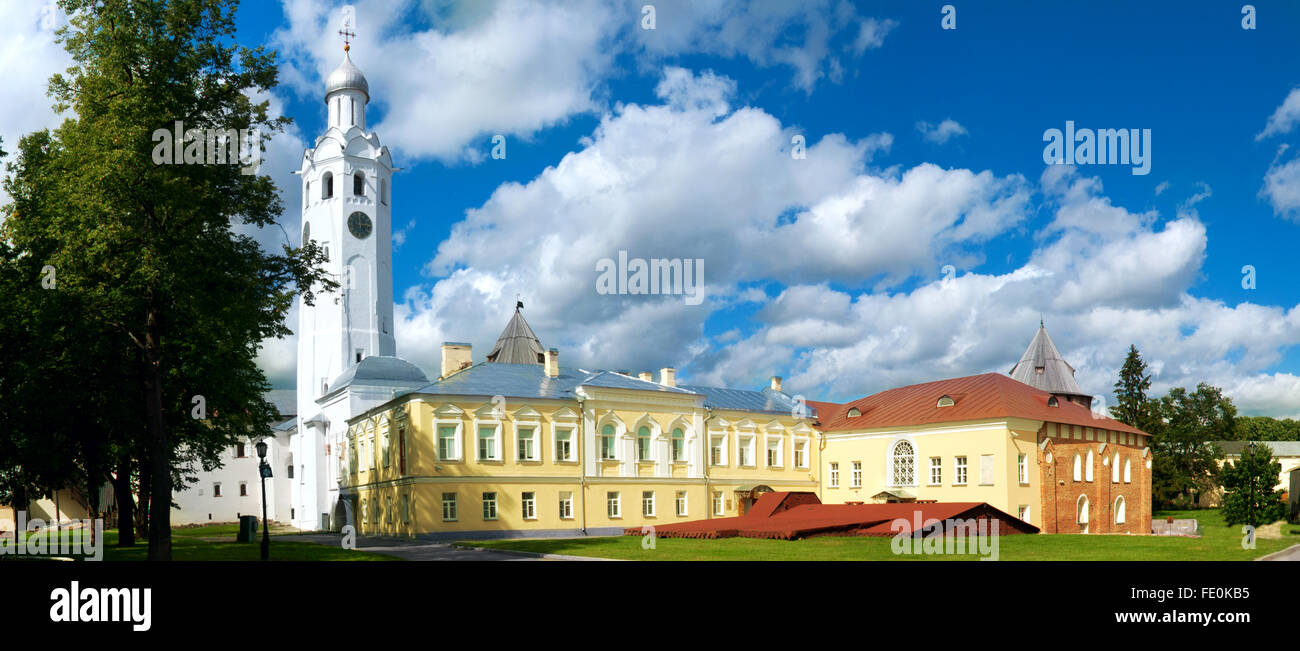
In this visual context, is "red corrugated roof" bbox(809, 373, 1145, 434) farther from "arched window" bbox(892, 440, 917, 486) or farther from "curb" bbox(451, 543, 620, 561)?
"curb" bbox(451, 543, 620, 561)

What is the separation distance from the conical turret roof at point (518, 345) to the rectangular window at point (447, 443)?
21.5 m

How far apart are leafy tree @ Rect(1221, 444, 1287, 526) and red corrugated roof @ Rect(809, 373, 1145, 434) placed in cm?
1275

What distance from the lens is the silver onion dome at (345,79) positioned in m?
73.9

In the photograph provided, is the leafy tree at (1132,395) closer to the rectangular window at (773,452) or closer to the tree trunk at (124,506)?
the rectangular window at (773,452)

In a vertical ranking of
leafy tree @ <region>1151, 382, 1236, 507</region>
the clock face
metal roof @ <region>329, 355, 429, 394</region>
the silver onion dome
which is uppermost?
the silver onion dome

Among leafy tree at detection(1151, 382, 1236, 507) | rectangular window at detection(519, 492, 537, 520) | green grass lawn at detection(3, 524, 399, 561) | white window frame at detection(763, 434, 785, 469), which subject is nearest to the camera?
green grass lawn at detection(3, 524, 399, 561)

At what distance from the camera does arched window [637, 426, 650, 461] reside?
48062 millimetres

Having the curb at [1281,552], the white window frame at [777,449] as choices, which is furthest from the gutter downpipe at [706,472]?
the curb at [1281,552]

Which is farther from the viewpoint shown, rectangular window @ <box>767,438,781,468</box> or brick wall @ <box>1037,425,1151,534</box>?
rectangular window @ <box>767,438,781,468</box>

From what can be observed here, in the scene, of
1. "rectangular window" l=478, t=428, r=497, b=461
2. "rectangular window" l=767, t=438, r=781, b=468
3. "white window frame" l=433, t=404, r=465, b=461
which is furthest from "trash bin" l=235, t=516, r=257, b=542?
"rectangular window" l=767, t=438, r=781, b=468

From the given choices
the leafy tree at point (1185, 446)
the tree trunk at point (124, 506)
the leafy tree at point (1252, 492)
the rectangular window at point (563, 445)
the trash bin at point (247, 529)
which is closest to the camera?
the leafy tree at point (1252, 492)
